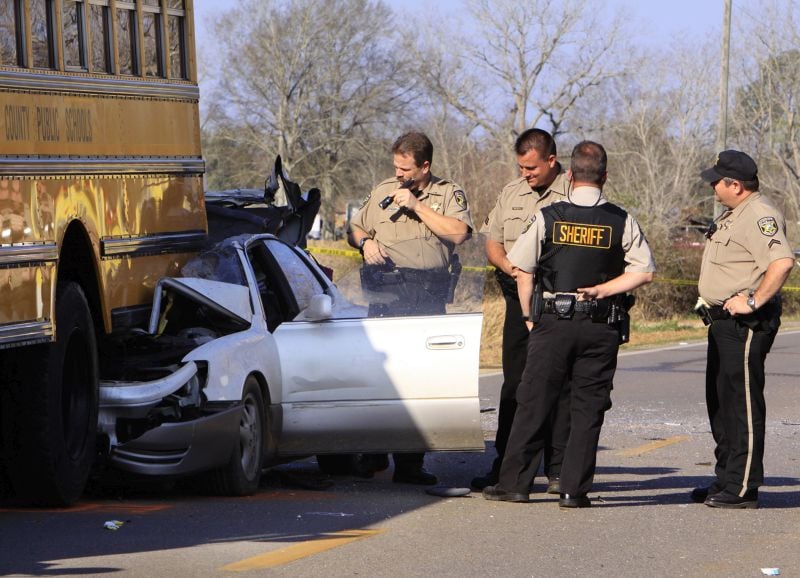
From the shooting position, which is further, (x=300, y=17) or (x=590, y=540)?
(x=300, y=17)

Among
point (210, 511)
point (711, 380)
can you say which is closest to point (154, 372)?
point (210, 511)

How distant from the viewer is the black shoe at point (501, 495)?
25.8 ft

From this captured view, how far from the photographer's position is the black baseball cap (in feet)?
26.2

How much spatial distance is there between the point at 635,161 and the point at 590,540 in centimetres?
4006

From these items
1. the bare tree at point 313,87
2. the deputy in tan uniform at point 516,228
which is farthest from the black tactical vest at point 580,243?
the bare tree at point 313,87

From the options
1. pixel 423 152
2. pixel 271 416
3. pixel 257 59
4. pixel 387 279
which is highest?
pixel 257 59

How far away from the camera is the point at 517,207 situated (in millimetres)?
8484

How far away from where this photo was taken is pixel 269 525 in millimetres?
7082

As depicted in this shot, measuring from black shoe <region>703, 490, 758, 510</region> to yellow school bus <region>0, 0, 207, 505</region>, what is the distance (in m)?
3.24

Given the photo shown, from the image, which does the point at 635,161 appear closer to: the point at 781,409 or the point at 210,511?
the point at 781,409

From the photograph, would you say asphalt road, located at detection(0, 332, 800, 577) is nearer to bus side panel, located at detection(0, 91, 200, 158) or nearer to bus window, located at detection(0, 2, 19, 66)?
bus side panel, located at detection(0, 91, 200, 158)

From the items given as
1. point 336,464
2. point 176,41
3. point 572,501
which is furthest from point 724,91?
point 572,501

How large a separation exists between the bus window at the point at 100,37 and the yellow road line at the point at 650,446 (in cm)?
440

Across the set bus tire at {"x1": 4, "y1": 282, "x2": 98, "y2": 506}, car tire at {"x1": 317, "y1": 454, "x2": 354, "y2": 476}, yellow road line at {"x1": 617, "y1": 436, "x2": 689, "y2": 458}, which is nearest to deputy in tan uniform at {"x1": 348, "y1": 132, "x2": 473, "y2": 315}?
car tire at {"x1": 317, "y1": 454, "x2": 354, "y2": 476}
